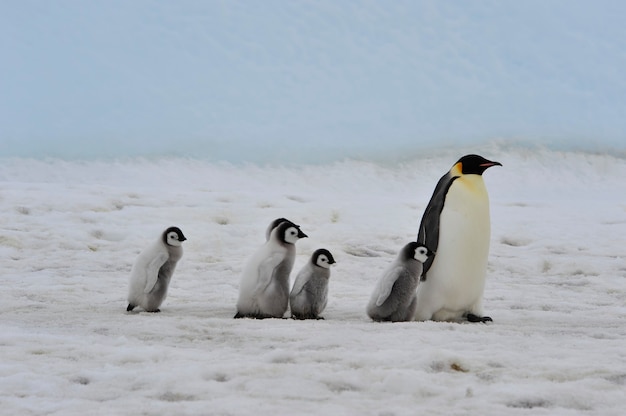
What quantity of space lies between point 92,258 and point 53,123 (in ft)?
45.7

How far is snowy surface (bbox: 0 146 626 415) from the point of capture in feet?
9.38

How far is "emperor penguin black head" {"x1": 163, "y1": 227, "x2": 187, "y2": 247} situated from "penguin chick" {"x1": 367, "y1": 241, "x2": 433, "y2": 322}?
1281mm

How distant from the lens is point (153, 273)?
5.19 m

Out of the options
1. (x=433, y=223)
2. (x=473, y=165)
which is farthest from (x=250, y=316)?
(x=473, y=165)

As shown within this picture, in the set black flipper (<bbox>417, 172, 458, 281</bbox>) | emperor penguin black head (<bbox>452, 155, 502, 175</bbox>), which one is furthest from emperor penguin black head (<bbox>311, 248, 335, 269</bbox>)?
emperor penguin black head (<bbox>452, 155, 502, 175</bbox>)

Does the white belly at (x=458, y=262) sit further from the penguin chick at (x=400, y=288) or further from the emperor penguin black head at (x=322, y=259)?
the emperor penguin black head at (x=322, y=259)

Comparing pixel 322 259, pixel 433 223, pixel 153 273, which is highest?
pixel 433 223

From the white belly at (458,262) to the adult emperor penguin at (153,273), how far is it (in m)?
1.52

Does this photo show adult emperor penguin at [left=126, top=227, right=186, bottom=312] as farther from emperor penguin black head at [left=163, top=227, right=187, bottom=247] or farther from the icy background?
the icy background

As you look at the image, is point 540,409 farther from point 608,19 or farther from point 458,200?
point 608,19

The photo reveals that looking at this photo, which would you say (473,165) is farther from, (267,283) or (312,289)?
(267,283)

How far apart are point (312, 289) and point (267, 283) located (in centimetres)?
26

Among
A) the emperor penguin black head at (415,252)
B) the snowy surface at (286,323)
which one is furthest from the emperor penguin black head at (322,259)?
the emperor penguin black head at (415,252)

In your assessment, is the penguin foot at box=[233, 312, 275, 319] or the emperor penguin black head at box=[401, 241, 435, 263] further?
the penguin foot at box=[233, 312, 275, 319]
